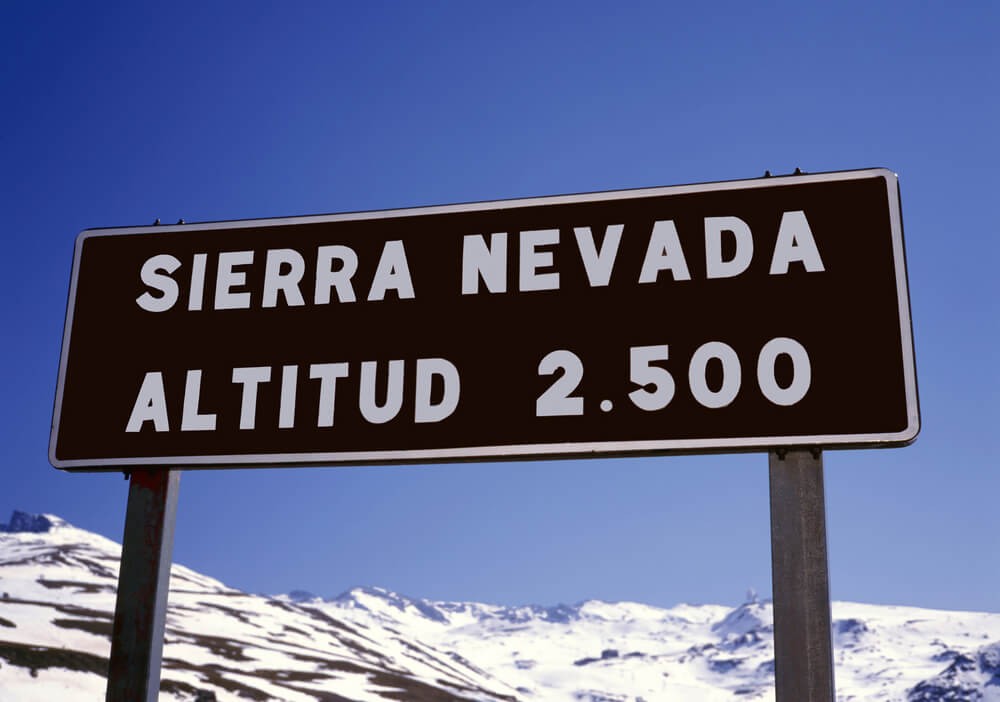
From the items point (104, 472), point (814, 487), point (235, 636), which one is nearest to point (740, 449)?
point (814, 487)

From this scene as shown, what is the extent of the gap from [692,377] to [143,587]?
289cm

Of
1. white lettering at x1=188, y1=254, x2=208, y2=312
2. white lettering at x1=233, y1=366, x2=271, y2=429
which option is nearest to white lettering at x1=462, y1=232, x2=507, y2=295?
white lettering at x1=233, y1=366, x2=271, y2=429

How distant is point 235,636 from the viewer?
541 feet

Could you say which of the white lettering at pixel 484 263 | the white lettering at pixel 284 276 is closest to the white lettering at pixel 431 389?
the white lettering at pixel 484 263

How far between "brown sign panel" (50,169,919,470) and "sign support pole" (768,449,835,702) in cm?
17

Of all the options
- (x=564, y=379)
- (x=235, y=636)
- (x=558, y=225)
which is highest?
(x=235, y=636)

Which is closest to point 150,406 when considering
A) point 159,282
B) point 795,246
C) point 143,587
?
point 159,282

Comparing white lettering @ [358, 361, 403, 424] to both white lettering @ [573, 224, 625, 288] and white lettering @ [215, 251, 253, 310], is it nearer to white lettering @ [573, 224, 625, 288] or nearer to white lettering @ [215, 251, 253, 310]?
white lettering @ [215, 251, 253, 310]

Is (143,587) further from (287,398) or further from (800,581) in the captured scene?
(800,581)

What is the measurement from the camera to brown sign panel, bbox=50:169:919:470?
205 inches

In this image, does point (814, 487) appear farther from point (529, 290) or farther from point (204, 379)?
point (204, 379)

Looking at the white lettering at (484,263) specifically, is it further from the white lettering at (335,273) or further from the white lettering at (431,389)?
the white lettering at (335,273)

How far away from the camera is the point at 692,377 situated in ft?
17.4

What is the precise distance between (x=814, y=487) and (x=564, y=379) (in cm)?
125
